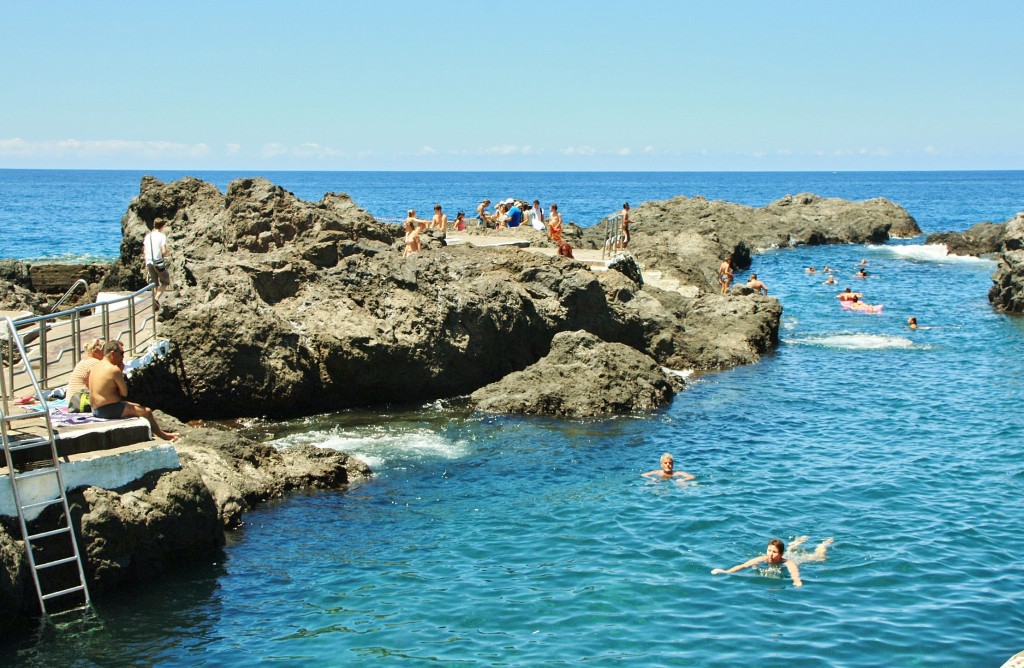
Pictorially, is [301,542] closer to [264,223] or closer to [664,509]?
[664,509]

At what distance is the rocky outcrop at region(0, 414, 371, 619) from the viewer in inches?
457

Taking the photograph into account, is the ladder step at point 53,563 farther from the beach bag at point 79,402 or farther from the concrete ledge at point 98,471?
the beach bag at point 79,402

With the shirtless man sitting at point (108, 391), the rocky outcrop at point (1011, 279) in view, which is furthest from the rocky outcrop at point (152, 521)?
the rocky outcrop at point (1011, 279)

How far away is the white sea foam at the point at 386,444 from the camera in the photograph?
1842cm

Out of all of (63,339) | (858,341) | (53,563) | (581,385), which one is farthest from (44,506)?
(858,341)

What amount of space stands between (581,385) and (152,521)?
11.0 meters

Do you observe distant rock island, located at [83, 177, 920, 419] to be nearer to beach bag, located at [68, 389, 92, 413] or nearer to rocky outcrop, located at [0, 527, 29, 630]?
beach bag, located at [68, 389, 92, 413]

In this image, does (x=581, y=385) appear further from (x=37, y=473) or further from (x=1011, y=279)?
(x=1011, y=279)

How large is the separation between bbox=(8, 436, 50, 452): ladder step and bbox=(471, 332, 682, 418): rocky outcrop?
10.9m

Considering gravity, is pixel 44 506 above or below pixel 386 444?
above

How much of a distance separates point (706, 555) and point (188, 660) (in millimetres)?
7264

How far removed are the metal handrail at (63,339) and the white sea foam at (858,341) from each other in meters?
20.6

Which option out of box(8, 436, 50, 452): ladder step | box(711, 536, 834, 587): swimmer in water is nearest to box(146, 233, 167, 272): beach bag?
box(8, 436, 50, 452): ladder step

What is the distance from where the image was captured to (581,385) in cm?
2180
